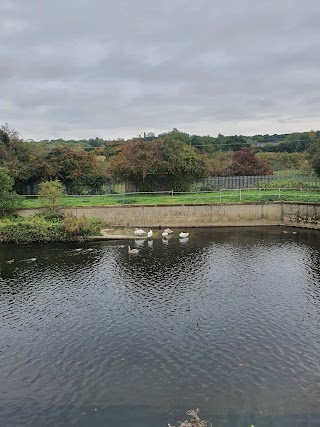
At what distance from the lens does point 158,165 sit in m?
51.4

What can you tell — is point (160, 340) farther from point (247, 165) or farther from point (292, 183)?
point (247, 165)

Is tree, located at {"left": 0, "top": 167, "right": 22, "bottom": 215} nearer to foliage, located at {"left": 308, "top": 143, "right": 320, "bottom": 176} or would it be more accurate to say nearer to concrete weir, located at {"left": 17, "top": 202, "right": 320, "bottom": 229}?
concrete weir, located at {"left": 17, "top": 202, "right": 320, "bottom": 229}

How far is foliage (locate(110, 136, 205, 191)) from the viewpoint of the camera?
51062 mm

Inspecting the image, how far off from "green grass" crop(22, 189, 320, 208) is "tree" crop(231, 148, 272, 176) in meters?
10.6

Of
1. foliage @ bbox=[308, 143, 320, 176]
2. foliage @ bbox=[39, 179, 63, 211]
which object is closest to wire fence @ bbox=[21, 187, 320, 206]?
foliage @ bbox=[308, 143, 320, 176]

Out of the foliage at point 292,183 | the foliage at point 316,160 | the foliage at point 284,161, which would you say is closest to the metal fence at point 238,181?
the foliage at point 292,183

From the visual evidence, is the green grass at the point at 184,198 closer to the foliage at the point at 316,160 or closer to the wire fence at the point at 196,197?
the wire fence at the point at 196,197

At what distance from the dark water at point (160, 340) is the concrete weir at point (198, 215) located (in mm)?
12734

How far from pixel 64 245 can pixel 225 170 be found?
1275 inches

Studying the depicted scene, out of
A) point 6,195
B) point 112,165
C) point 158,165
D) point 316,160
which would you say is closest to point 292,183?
point 316,160

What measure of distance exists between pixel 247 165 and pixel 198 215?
2170 centimetres

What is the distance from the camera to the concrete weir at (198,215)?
44.7 m

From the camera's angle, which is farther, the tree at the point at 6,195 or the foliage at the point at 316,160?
the foliage at the point at 316,160

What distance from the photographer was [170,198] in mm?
49500
